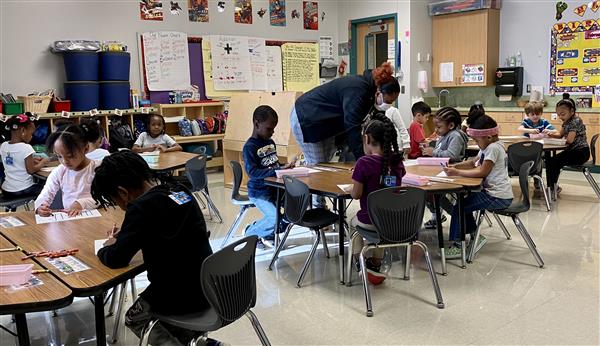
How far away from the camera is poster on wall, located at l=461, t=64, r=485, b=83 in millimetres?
9195

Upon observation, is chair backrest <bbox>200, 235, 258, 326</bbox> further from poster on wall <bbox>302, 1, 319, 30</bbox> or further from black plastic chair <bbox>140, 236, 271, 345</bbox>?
poster on wall <bbox>302, 1, 319, 30</bbox>

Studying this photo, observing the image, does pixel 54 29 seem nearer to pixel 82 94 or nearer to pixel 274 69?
pixel 82 94

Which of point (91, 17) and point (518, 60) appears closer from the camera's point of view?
point (91, 17)

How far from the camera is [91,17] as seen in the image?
7938 millimetres

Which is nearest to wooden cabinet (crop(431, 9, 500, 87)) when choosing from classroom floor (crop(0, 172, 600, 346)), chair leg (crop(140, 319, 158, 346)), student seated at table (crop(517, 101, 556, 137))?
student seated at table (crop(517, 101, 556, 137))

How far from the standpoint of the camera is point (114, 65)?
24.8 ft

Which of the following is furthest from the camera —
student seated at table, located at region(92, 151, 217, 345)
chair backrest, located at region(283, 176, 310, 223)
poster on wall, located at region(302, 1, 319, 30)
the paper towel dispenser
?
poster on wall, located at region(302, 1, 319, 30)

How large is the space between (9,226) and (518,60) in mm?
8168

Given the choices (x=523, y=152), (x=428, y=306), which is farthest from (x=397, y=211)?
(x=523, y=152)

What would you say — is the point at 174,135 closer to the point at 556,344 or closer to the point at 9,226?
the point at 9,226

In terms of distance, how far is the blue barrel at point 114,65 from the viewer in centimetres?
752

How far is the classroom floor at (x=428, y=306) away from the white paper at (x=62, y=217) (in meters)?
0.70

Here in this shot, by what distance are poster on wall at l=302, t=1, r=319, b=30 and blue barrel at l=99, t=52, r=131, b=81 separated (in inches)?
147

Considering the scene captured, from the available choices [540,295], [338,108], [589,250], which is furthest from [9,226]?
[589,250]
